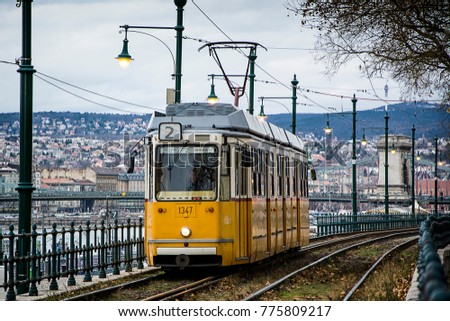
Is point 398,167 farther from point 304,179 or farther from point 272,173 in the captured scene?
point 272,173

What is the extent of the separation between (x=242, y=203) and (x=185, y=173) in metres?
1.44

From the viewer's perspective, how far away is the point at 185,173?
18266 mm

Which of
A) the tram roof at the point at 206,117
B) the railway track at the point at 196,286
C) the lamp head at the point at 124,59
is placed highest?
the lamp head at the point at 124,59

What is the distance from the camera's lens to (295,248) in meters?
26.9

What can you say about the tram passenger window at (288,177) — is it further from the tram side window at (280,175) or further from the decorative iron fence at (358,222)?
the decorative iron fence at (358,222)

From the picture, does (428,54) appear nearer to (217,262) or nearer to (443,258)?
(443,258)

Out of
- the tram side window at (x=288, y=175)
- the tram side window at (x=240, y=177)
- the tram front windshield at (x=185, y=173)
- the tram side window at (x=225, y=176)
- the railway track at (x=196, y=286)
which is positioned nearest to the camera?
the railway track at (x=196, y=286)

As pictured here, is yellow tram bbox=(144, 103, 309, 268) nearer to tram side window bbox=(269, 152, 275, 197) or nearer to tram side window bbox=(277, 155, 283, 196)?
tram side window bbox=(269, 152, 275, 197)

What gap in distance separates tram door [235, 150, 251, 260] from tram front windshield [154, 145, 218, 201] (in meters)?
0.64

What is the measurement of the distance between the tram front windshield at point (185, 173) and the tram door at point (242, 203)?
2.10ft

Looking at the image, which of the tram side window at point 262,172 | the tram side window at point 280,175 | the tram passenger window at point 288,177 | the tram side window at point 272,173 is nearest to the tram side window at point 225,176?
the tram side window at point 262,172

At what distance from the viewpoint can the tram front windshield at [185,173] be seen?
18297 mm
